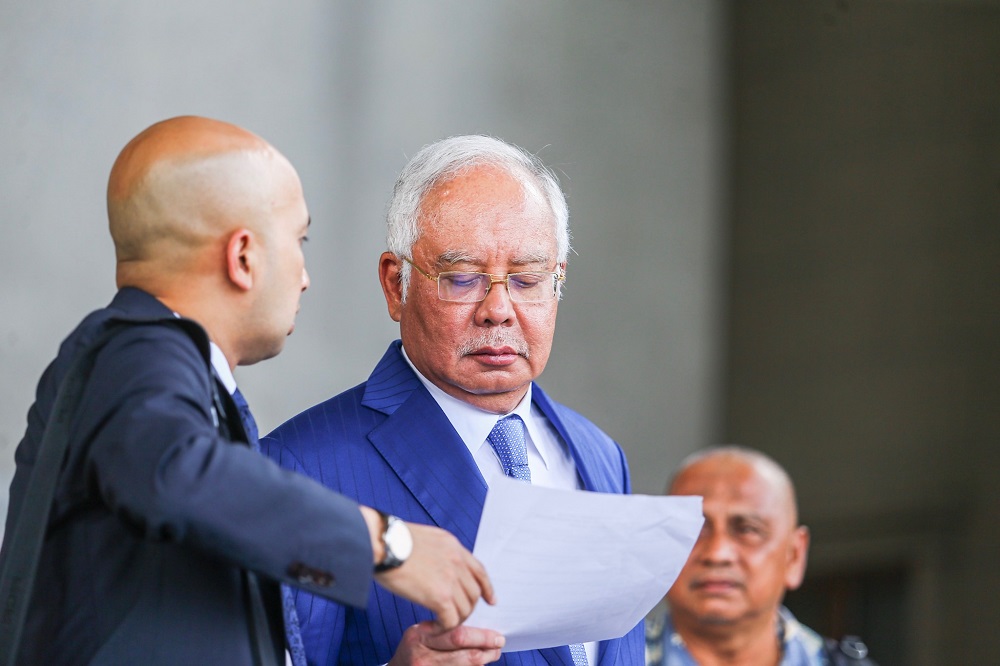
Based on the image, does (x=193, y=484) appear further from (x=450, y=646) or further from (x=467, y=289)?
(x=467, y=289)

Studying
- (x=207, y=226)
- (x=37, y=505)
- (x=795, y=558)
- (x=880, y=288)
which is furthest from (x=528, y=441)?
(x=880, y=288)

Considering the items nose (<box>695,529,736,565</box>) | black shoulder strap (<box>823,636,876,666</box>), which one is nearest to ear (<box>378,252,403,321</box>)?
nose (<box>695,529,736,565</box>)

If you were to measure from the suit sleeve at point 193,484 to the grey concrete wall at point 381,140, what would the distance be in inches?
98.3

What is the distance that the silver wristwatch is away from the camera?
1.30 m

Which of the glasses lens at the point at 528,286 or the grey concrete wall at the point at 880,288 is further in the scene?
the grey concrete wall at the point at 880,288

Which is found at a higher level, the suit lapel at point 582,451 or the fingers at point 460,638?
the suit lapel at point 582,451

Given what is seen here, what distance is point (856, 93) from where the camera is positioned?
609 centimetres

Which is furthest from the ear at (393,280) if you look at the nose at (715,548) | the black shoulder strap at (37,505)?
the nose at (715,548)

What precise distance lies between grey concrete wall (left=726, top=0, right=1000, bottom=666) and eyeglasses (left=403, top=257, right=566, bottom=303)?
4190 millimetres

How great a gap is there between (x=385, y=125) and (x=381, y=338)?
2.56 feet

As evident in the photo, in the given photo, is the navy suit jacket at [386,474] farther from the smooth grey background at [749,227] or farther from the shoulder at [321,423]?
the smooth grey background at [749,227]

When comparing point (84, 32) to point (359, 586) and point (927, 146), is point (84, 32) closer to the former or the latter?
point (359, 586)

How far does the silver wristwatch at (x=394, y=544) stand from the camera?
4.26ft

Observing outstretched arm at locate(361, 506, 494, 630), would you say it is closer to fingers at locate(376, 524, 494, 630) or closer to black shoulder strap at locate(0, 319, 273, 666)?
fingers at locate(376, 524, 494, 630)
